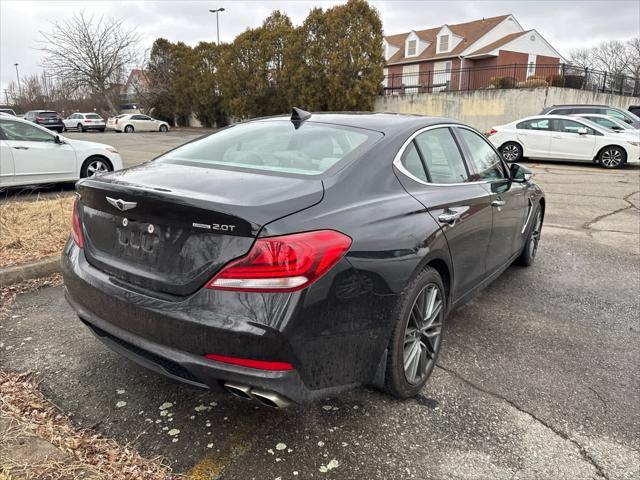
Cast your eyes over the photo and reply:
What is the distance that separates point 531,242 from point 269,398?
Answer: 3.90 meters

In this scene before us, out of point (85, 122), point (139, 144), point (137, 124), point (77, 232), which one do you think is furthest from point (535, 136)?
point (85, 122)

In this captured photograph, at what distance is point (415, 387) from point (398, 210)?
100cm

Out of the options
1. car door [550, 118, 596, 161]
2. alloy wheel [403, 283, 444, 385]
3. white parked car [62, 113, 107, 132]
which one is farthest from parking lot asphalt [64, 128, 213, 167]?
car door [550, 118, 596, 161]

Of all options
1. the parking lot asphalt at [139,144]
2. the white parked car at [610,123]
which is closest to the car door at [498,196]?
the parking lot asphalt at [139,144]

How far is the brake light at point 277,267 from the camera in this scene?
199 centimetres

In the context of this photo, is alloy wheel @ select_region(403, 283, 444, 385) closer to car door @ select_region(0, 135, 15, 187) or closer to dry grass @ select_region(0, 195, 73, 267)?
dry grass @ select_region(0, 195, 73, 267)

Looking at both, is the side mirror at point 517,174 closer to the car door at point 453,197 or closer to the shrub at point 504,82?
the car door at point 453,197

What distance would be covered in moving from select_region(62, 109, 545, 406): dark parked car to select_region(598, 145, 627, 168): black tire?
13242 millimetres

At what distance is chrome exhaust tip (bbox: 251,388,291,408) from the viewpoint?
206cm

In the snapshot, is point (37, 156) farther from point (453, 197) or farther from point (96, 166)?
point (453, 197)

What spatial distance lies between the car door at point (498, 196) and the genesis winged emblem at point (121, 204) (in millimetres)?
2347

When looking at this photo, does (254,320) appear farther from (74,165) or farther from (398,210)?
(74,165)

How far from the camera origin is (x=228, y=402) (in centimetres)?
273

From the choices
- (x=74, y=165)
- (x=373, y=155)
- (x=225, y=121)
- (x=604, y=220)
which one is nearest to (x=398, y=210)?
(x=373, y=155)
